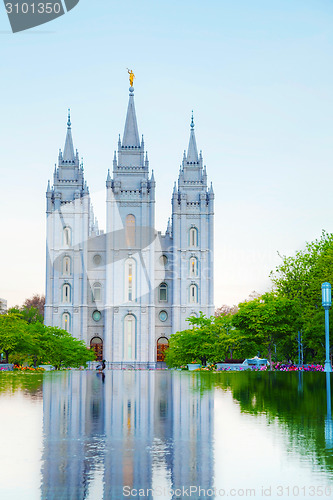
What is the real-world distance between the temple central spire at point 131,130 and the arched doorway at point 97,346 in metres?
21.9

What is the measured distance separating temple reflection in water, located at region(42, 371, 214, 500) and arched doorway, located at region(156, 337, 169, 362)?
62.1 m

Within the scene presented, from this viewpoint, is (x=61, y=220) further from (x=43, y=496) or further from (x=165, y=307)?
(x=43, y=496)

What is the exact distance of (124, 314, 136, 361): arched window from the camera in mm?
74188

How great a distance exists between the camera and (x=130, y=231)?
7594cm

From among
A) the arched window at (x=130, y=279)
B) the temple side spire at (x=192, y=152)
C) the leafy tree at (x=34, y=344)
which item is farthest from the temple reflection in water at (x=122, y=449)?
the temple side spire at (x=192, y=152)

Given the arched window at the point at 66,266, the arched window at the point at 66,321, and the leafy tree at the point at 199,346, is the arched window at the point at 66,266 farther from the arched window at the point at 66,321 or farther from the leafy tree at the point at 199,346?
the leafy tree at the point at 199,346

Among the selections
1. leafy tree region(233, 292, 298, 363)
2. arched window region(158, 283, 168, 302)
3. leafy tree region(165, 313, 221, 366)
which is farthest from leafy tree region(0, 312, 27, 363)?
arched window region(158, 283, 168, 302)

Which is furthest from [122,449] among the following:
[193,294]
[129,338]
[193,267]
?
[193,267]

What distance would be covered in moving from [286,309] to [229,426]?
30937 mm

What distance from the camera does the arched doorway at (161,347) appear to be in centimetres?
7656

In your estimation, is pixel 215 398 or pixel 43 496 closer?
pixel 43 496

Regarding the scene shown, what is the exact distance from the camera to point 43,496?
6234 millimetres

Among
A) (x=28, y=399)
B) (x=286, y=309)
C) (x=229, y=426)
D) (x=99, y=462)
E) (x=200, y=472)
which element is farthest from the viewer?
(x=286, y=309)

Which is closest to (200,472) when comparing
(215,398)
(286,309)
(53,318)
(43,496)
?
(43,496)
